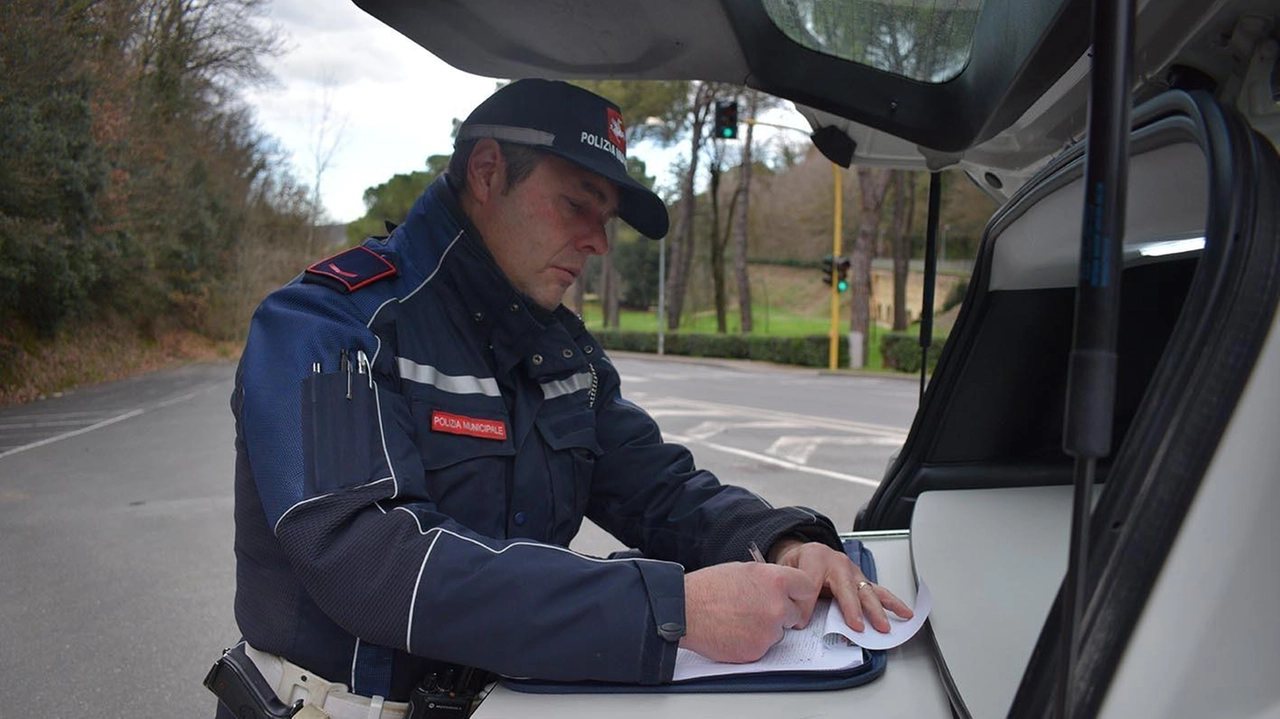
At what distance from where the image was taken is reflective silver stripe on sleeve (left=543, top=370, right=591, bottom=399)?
1825mm

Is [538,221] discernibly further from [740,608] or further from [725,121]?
[725,121]

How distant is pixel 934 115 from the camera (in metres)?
1.83

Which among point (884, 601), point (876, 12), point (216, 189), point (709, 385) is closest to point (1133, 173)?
point (876, 12)

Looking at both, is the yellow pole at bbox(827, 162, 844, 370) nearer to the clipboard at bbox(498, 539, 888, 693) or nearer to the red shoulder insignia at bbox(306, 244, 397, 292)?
the red shoulder insignia at bbox(306, 244, 397, 292)

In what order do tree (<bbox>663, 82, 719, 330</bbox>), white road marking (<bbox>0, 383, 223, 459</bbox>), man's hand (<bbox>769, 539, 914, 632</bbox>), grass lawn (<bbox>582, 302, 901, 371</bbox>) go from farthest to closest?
1. grass lawn (<bbox>582, 302, 901, 371</bbox>)
2. tree (<bbox>663, 82, 719, 330</bbox>)
3. white road marking (<bbox>0, 383, 223, 459</bbox>)
4. man's hand (<bbox>769, 539, 914, 632</bbox>)

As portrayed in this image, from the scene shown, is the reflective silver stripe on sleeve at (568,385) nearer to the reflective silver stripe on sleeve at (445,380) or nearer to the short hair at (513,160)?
the reflective silver stripe on sleeve at (445,380)

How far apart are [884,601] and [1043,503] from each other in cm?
50

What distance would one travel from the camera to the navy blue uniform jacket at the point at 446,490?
131cm

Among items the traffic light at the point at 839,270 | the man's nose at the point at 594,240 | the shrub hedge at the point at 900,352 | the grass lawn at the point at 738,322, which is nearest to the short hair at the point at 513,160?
the man's nose at the point at 594,240

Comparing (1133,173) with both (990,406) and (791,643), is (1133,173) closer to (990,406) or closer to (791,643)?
(791,643)

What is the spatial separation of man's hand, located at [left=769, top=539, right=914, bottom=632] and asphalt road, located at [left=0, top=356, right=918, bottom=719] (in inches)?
125

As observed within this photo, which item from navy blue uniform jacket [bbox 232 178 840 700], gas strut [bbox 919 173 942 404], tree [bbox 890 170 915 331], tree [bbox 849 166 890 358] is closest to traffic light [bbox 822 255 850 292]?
tree [bbox 849 166 890 358]

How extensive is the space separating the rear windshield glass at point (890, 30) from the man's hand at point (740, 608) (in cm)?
96

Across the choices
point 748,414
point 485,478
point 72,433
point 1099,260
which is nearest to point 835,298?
point 748,414
